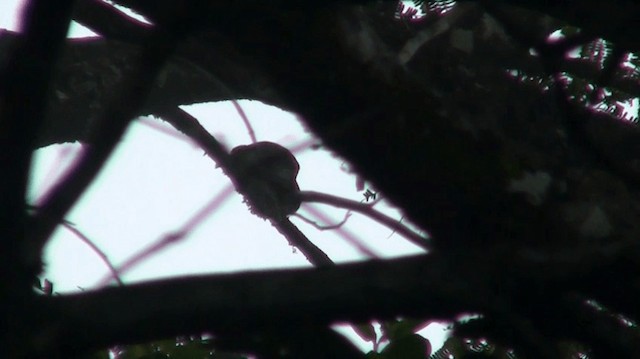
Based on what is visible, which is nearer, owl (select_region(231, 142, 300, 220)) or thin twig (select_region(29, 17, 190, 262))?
thin twig (select_region(29, 17, 190, 262))

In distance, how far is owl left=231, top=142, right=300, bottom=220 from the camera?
11.5 feet

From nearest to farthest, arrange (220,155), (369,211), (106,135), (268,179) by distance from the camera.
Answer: (106,135)
(369,211)
(220,155)
(268,179)

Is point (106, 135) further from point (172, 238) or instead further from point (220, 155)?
point (220, 155)

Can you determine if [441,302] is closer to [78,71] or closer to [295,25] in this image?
[295,25]

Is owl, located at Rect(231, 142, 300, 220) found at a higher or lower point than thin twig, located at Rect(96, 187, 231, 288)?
higher

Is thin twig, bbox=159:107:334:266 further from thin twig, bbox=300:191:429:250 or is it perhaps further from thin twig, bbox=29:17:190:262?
thin twig, bbox=29:17:190:262

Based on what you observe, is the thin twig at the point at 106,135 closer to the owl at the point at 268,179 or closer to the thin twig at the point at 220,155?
the thin twig at the point at 220,155

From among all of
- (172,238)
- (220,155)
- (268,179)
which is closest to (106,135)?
(172,238)

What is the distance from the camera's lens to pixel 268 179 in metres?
3.56

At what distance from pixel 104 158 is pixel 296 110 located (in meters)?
1.03

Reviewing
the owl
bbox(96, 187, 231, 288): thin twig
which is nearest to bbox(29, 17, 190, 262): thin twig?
bbox(96, 187, 231, 288): thin twig

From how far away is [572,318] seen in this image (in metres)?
1.72

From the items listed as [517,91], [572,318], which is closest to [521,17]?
[517,91]

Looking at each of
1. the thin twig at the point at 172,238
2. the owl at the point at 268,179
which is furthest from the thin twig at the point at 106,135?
the owl at the point at 268,179
